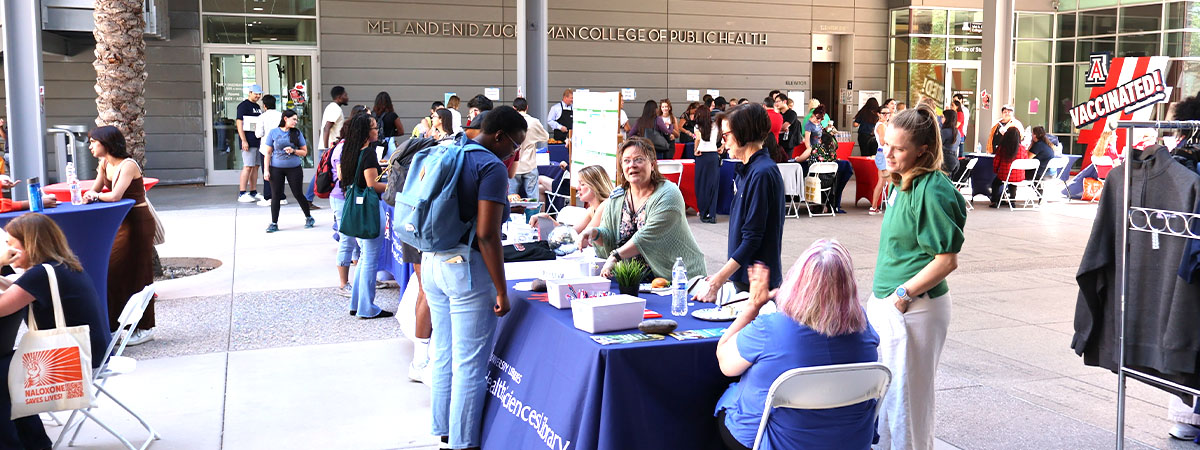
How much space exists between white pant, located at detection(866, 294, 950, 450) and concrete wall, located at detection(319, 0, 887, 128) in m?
14.8

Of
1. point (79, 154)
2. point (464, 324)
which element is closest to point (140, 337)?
point (464, 324)

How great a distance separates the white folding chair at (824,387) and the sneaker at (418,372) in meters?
2.73

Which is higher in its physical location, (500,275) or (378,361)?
(500,275)

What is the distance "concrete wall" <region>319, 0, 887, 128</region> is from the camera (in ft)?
56.2

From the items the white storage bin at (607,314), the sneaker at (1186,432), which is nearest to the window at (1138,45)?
the sneaker at (1186,432)

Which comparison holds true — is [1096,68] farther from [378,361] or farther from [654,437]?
[654,437]

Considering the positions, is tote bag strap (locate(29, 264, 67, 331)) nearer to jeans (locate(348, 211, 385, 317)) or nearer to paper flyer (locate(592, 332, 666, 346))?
paper flyer (locate(592, 332, 666, 346))

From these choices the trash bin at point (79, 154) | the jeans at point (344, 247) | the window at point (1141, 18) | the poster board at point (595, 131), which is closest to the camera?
the poster board at point (595, 131)

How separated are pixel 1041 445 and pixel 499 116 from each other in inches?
108

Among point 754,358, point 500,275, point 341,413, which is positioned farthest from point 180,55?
point 754,358

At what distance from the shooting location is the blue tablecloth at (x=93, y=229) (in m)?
5.41

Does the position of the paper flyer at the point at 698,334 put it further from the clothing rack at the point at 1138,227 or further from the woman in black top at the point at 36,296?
the woman in black top at the point at 36,296

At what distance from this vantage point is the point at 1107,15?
21391mm

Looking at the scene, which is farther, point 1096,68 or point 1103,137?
point 1103,137
